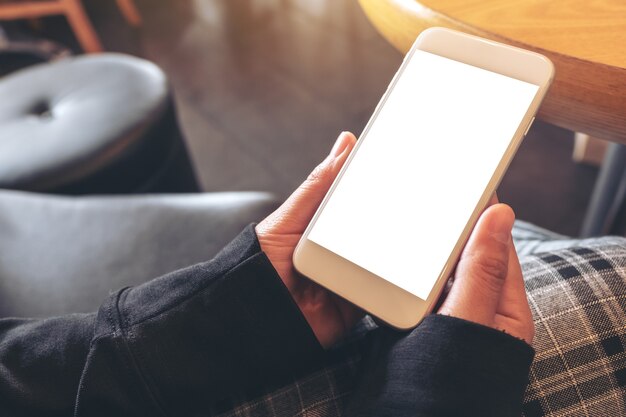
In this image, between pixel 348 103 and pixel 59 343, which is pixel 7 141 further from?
pixel 348 103

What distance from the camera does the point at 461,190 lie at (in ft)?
1.39

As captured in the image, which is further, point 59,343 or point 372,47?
point 372,47

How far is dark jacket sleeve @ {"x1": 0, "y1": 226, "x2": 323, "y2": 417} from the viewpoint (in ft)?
1.26

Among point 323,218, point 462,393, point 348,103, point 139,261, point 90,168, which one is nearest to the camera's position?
point 462,393

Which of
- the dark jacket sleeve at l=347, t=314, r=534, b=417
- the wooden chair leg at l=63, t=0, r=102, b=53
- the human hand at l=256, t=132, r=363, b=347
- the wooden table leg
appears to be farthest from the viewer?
the wooden chair leg at l=63, t=0, r=102, b=53

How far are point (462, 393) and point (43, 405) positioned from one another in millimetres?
328

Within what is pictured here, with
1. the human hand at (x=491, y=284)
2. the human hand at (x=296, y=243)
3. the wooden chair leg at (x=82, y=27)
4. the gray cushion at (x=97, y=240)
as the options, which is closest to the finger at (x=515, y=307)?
the human hand at (x=491, y=284)

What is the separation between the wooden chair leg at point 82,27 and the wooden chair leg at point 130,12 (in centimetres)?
12

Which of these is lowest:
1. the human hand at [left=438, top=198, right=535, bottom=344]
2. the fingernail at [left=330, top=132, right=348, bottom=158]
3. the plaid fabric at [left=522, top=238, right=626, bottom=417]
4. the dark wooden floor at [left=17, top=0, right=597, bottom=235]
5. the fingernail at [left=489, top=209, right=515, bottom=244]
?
the dark wooden floor at [left=17, top=0, right=597, bottom=235]

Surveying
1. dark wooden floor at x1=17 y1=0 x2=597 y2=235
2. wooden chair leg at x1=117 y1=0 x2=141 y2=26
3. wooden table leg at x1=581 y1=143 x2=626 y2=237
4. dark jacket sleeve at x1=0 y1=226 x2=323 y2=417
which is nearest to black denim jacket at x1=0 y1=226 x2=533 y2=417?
dark jacket sleeve at x1=0 y1=226 x2=323 y2=417

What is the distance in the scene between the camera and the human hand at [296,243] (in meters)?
0.45

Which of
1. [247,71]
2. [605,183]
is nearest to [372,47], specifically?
[247,71]

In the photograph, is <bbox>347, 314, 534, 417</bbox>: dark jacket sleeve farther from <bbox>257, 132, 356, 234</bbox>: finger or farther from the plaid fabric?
<bbox>257, 132, 356, 234</bbox>: finger

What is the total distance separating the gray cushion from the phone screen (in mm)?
189
